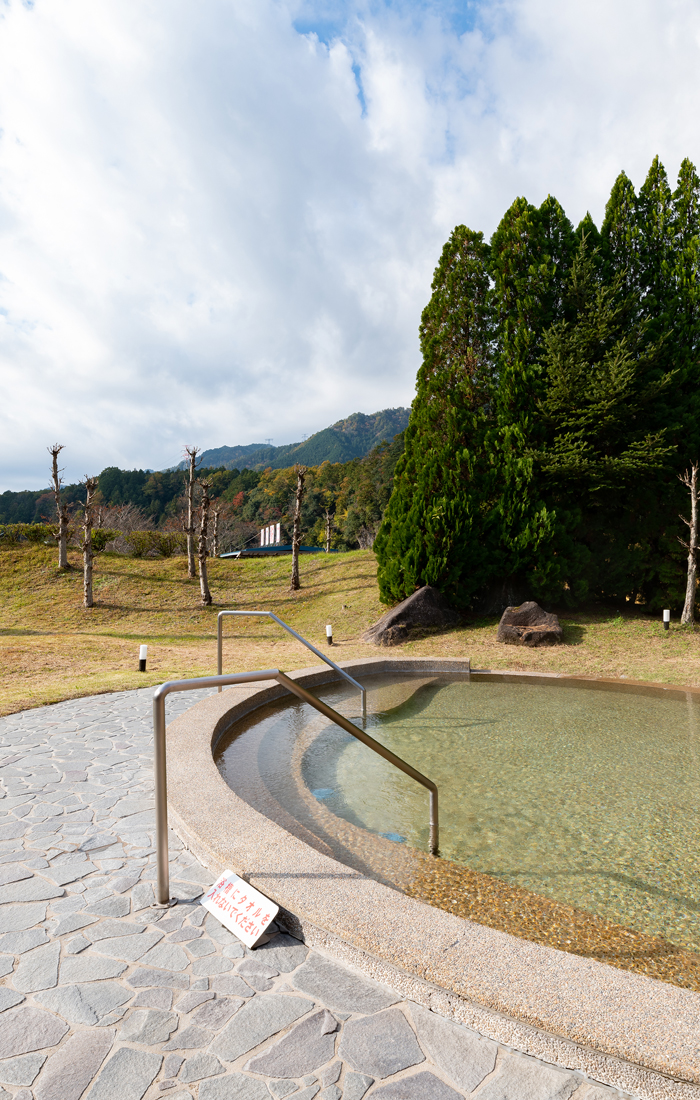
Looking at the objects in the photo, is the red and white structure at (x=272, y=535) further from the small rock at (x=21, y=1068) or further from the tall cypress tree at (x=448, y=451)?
the small rock at (x=21, y=1068)

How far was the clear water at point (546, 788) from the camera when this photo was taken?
312 centimetres

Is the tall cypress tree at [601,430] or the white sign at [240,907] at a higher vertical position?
the tall cypress tree at [601,430]

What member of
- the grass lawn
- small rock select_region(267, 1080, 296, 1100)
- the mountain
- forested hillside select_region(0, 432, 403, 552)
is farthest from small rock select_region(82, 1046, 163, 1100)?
the mountain

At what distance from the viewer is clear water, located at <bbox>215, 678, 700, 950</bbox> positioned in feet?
10.3

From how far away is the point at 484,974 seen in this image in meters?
1.84

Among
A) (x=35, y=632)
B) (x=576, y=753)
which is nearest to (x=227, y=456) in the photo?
(x=35, y=632)

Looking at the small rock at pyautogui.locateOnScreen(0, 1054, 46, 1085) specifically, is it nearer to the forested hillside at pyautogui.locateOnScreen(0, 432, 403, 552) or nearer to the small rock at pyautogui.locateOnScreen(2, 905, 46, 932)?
the small rock at pyautogui.locateOnScreen(2, 905, 46, 932)

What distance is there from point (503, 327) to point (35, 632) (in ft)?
50.1

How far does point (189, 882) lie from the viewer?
2.64 m

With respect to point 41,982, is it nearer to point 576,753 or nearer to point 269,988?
point 269,988

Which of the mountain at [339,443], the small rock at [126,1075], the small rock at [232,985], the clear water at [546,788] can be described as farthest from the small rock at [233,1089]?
the mountain at [339,443]

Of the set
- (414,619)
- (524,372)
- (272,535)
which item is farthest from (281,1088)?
(272,535)

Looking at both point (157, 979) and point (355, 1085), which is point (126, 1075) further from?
point (355, 1085)

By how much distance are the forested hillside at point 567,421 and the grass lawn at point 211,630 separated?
1512mm
